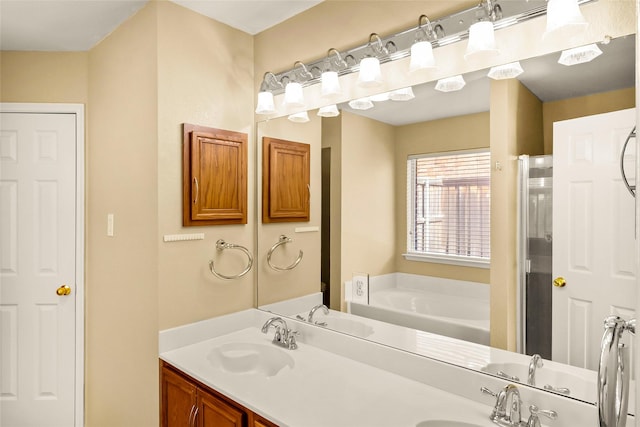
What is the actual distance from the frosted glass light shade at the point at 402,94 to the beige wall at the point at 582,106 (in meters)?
0.53

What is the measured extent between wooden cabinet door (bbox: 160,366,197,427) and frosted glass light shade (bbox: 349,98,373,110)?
143cm

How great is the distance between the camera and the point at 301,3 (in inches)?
77.5

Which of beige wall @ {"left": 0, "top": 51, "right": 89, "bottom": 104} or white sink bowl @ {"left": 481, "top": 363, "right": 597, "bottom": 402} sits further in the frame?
beige wall @ {"left": 0, "top": 51, "right": 89, "bottom": 104}

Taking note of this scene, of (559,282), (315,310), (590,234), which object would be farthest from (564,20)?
(315,310)

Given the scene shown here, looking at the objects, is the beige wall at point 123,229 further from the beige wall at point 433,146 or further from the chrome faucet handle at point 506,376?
the chrome faucet handle at point 506,376

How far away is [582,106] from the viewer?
123cm

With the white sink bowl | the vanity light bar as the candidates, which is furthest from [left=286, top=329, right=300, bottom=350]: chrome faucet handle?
the vanity light bar

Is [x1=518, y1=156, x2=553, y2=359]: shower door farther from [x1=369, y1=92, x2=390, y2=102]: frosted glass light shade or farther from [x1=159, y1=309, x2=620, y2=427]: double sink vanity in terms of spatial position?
[x1=369, y1=92, x2=390, y2=102]: frosted glass light shade

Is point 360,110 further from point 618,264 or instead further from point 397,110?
point 618,264

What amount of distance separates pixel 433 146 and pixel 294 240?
93cm

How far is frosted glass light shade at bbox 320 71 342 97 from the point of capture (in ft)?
6.09

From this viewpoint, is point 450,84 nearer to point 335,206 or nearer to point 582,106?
point 582,106

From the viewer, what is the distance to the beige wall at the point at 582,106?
A: 3.82 feet

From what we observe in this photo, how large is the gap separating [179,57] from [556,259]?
1856mm
